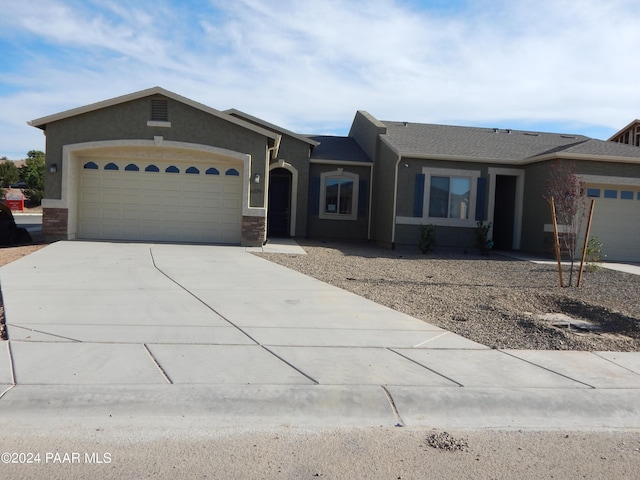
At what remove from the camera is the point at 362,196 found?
73.5 ft

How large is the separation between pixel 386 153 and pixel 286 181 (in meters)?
4.27

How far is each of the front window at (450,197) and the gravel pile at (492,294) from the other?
2737mm

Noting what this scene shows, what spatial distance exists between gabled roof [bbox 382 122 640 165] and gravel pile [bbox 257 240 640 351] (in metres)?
4.02

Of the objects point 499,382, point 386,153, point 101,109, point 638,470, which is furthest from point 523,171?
point 638,470

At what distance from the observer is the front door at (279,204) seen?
73.5 feet

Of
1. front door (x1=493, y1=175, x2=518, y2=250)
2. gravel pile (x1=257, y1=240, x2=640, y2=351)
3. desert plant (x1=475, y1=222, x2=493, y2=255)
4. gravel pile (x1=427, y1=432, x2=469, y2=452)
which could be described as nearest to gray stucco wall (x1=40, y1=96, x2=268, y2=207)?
gravel pile (x1=257, y1=240, x2=640, y2=351)

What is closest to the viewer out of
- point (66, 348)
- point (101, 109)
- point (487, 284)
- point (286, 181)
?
point (66, 348)

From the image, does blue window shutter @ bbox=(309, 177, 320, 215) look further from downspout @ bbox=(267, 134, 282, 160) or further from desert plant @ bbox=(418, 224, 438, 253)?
desert plant @ bbox=(418, 224, 438, 253)

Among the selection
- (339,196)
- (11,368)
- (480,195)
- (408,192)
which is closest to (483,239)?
(480,195)

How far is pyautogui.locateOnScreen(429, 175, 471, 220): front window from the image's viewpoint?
19.7 m

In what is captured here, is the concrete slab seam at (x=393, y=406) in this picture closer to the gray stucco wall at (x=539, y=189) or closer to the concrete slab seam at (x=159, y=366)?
the concrete slab seam at (x=159, y=366)

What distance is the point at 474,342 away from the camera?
718 cm

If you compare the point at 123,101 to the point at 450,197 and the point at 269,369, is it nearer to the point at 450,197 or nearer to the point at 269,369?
the point at 450,197

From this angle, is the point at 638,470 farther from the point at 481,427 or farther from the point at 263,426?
the point at 263,426
